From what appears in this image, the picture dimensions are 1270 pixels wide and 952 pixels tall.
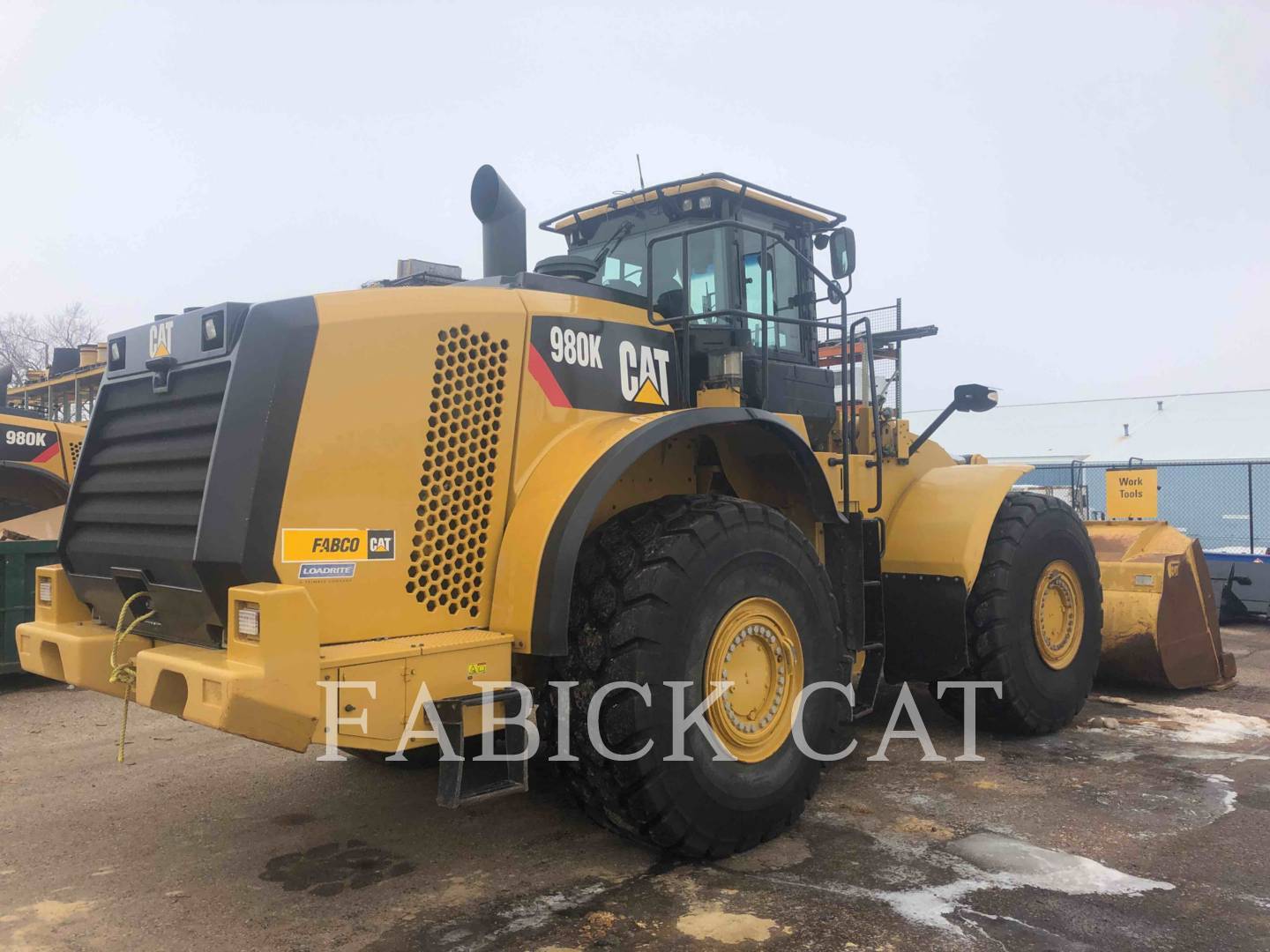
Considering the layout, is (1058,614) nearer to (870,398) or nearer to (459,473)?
(870,398)

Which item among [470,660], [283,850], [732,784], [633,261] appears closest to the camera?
[470,660]

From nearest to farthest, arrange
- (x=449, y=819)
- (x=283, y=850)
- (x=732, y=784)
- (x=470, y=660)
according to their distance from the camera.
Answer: (x=470, y=660), (x=732, y=784), (x=283, y=850), (x=449, y=819)

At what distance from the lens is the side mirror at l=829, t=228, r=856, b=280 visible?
5.36m

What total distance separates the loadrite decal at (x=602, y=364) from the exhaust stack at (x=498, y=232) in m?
0.56

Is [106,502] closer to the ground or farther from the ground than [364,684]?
farther from the ground

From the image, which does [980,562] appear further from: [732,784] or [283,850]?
[283,850]

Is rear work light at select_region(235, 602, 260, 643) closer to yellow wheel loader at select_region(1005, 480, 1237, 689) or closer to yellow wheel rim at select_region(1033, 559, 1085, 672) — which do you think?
yellow wheel rim at select_region(1033, 559, 1085, 672)

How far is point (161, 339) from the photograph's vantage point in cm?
367

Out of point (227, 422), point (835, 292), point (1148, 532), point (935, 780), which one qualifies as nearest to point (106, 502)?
point (227, 422)

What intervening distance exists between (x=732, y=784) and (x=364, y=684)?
146 centimetres

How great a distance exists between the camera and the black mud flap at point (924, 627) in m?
5.27

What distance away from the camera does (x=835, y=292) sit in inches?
202

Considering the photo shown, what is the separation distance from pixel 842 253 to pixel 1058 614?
260cm

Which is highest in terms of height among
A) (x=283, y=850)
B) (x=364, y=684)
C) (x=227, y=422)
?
(x=227, y=422)
